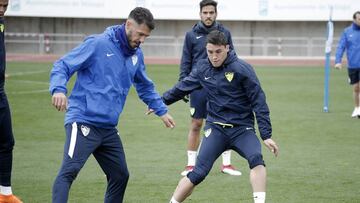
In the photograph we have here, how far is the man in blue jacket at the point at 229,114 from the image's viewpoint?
7797 millimetres

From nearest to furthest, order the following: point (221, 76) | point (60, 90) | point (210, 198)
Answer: point (60, 90) < point (221, 76) < point (210, 198)

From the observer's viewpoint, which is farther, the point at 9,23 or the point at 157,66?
the point at 9,23

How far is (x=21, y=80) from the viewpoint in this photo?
25641 mm

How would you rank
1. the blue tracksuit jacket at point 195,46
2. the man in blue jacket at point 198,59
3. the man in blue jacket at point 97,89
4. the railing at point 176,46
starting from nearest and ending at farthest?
the man in blue jacket at point 97,89
the man in blue jacket at point 198,59
the blue tracksuit jacket at point 195,46
the railing at point 176,46

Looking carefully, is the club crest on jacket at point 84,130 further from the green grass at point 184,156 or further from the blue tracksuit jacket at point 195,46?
the blue tracksuit jacket at point 195,46

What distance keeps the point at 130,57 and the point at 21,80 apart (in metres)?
19.0

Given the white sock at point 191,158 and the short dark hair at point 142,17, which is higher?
the short dark hair at point 142,17

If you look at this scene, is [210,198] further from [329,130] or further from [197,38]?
[329,130]

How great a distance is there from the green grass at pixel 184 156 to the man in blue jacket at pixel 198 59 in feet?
0.94

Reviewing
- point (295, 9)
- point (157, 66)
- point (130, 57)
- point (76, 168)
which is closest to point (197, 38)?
point (130, 57)

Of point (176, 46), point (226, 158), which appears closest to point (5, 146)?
point (226, 158)

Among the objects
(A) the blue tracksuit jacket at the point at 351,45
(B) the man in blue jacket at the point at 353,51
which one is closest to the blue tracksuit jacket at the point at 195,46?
(B) the man in blue jacket at the point at 353,51

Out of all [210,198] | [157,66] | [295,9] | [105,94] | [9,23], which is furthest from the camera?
[9,23]

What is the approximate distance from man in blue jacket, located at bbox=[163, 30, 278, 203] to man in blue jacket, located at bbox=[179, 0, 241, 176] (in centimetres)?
242
